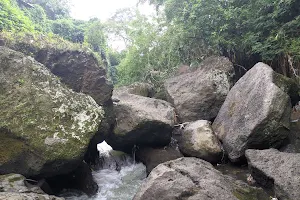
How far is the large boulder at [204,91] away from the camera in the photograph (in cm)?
849

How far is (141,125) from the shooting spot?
721cm

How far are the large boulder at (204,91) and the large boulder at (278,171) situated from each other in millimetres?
3053

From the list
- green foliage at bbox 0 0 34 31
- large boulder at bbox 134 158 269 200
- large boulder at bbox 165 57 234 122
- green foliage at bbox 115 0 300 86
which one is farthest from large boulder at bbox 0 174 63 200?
green foliage at bbox 0 0 34 31

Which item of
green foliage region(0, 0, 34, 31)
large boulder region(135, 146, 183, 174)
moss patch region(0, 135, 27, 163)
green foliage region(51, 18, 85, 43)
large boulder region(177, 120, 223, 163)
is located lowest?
large boulder region(135, 146, 183, 174)

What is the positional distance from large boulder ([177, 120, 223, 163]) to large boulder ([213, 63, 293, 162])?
10.2 inches

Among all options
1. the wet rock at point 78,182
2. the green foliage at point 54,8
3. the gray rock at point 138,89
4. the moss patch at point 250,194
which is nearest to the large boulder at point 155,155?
the wet rock at point 78,182

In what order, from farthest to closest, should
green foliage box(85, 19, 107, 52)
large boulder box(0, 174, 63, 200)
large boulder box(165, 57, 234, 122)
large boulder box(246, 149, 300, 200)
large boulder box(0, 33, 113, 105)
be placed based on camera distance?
green foliage box(85, 19, 107, 52), large boulder box(165, 57, 234, 122), large boulder box(0, 33, 113, 105), large boulder box(246, 149, 300, 200), large boulder box(0, 174, 63, 200)

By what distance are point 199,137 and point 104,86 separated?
2.80 m

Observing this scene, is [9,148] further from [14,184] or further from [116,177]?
[116,177]

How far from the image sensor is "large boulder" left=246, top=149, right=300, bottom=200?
4.41 m

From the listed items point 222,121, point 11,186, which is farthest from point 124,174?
point 11,186

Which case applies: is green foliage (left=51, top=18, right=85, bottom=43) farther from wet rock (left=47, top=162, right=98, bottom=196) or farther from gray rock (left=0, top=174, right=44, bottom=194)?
gray rock (left=0, top=174, right=44, bottom=194)

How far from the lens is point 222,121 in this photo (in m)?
7.08

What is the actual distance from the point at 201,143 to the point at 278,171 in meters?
2.09
